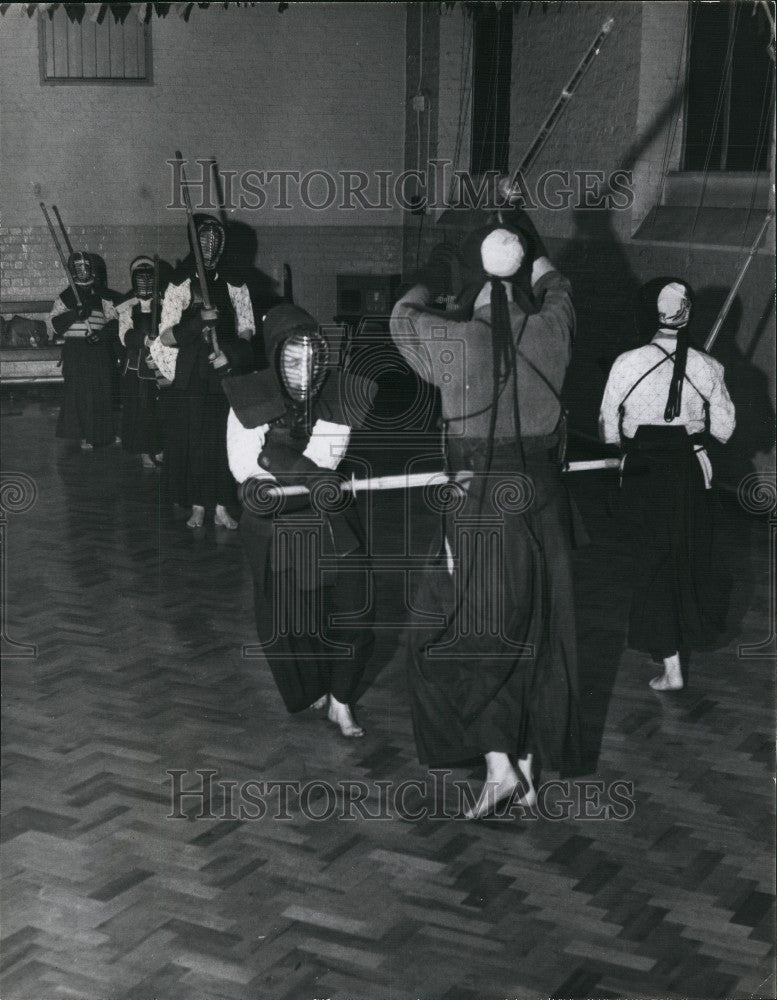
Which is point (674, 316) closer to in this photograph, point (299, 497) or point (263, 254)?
point (299, 497)

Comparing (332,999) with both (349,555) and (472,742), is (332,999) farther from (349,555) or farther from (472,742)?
(349,555)

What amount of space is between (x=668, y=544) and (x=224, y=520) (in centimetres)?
344

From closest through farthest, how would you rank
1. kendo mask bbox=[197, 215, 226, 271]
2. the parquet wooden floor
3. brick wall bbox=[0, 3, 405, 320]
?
the parquet wooden floor, kendo mask bbox=[197, 215, 226, 271], brick wall bbox=[0, 3, 405, 320]

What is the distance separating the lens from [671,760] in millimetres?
4531

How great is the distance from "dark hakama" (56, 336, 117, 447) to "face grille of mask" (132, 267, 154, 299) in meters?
0.79

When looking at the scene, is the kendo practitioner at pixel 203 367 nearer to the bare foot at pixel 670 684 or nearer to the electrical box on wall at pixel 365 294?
the bare foot at pixel 670 684

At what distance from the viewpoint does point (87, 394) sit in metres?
10.3

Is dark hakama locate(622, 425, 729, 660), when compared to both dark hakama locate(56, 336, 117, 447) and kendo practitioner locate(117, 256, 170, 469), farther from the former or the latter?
dark hakama locate(56, 336, 117, 447)

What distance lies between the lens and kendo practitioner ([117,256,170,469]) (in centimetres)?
932

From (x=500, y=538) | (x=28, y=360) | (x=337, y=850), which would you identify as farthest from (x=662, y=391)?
(x=28, y=360)

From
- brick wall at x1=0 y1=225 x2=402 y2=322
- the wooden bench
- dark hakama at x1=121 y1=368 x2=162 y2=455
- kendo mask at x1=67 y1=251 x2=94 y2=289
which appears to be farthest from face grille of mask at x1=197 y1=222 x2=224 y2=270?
brick wall at x1=0 y1=225 x2=402 y2=322

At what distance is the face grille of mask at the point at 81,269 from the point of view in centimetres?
1054

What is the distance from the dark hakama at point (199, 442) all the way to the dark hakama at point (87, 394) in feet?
8.38
